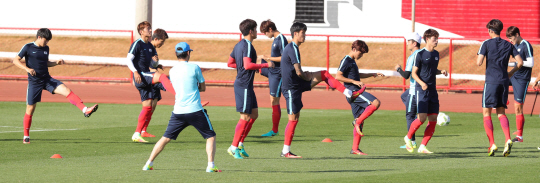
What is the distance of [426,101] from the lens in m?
11.8

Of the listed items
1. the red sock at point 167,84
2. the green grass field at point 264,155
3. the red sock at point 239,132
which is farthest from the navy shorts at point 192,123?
the red sock at point 239,132

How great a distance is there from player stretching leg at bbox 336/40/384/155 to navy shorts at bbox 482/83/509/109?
164 centimetres

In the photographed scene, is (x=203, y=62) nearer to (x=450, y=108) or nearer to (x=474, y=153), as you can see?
(x=450, y=108)

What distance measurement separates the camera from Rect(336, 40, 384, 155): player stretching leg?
457 inches

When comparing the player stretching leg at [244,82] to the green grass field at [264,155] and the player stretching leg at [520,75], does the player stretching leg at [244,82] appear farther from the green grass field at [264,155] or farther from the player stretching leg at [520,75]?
the player stretching leg at [520,75]

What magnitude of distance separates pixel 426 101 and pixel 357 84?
110 cm

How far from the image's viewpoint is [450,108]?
69.0 ft

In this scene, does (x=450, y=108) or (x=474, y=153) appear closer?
(x=474, y=153)

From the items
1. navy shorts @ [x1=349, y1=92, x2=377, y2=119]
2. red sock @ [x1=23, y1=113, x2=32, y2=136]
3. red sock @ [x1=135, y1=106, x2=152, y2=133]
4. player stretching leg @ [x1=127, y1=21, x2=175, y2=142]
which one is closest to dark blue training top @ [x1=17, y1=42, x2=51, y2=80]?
red sock @ [x1=23, y1=113, x2=32, y2=136]

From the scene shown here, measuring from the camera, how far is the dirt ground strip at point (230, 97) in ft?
71.1

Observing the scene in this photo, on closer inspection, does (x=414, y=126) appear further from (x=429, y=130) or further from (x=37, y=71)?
(x=37, y=71)

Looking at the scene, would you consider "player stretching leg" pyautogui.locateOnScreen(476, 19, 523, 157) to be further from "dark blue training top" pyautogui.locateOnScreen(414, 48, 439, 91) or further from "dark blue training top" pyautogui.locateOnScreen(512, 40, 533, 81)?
"dark blue training top" pyautogui.locateOnScreen(512, 40, 533, 81)

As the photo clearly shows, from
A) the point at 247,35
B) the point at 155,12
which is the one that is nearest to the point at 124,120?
the point at 247,35

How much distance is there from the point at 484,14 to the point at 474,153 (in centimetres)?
2272
